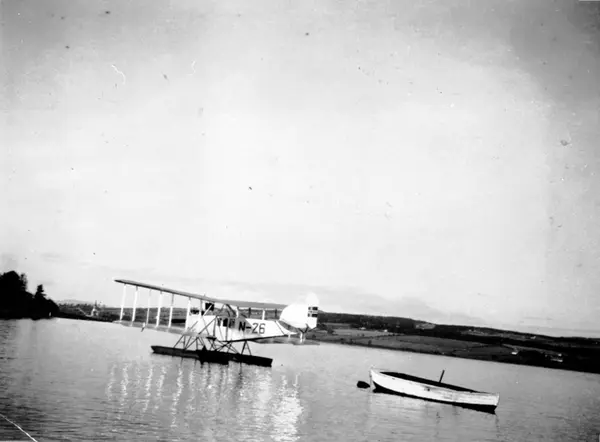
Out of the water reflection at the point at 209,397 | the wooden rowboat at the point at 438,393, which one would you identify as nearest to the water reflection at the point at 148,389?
the water reflection at the point at 209,397

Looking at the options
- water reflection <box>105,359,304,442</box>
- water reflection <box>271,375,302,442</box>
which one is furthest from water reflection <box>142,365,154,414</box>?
water reflection <box>271,375,302,442</box>

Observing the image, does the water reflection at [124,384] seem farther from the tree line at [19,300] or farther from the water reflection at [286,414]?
the tree line at [19,300]

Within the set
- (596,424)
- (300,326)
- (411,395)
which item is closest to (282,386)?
(300,326)

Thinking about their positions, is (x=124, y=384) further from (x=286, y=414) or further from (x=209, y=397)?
(x=286, y=414)

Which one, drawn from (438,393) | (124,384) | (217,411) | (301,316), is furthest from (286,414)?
(301,316)

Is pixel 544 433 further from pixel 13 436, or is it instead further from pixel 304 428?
pixel 13 436

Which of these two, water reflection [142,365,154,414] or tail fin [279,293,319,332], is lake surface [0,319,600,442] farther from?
tail fin [279,293,319,332]
